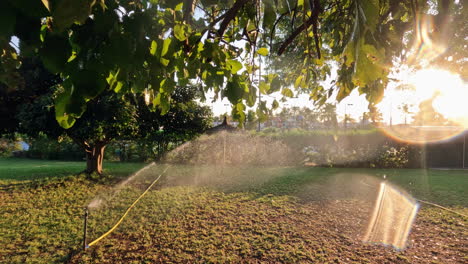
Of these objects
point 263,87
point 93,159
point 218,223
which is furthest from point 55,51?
point 93,159

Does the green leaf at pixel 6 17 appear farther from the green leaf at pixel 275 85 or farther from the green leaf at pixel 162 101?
the green leaf at pixel 275 85

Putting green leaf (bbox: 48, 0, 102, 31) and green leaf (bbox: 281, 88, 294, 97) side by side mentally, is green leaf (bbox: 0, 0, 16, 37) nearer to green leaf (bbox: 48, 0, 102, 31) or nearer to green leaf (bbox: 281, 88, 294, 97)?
green leaf (bbox: 48, 0, 102, 31)

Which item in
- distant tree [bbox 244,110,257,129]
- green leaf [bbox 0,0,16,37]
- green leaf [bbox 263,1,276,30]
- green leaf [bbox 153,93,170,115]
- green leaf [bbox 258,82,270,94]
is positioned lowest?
distant tree [bbox 244,110,257,129]

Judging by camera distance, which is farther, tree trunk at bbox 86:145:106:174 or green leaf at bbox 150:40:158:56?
tree trunk at bbox 86:145:106:174

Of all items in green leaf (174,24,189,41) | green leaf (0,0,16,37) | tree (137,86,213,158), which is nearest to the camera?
green leaf (0,0,16,37)

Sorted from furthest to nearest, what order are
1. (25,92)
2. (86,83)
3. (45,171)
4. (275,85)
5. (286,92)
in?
(45,171) → (25,92) → (286,92) → (275,85) → (86,83)

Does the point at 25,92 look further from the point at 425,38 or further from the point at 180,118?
the point at 425,38

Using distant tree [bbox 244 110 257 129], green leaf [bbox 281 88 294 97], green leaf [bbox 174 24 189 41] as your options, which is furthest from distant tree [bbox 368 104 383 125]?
green leaf [bbox 174 24 189 41]

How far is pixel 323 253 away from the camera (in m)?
3.07

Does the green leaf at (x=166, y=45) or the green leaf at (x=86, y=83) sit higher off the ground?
the green leaf at (x=166, y=45)

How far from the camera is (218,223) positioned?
4012 millimetres

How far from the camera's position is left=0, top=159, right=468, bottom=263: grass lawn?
300cm

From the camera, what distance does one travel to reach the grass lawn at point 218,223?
300 centimetres

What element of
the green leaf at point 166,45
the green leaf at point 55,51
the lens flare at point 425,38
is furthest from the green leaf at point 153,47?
the lens flare at point 425,38
